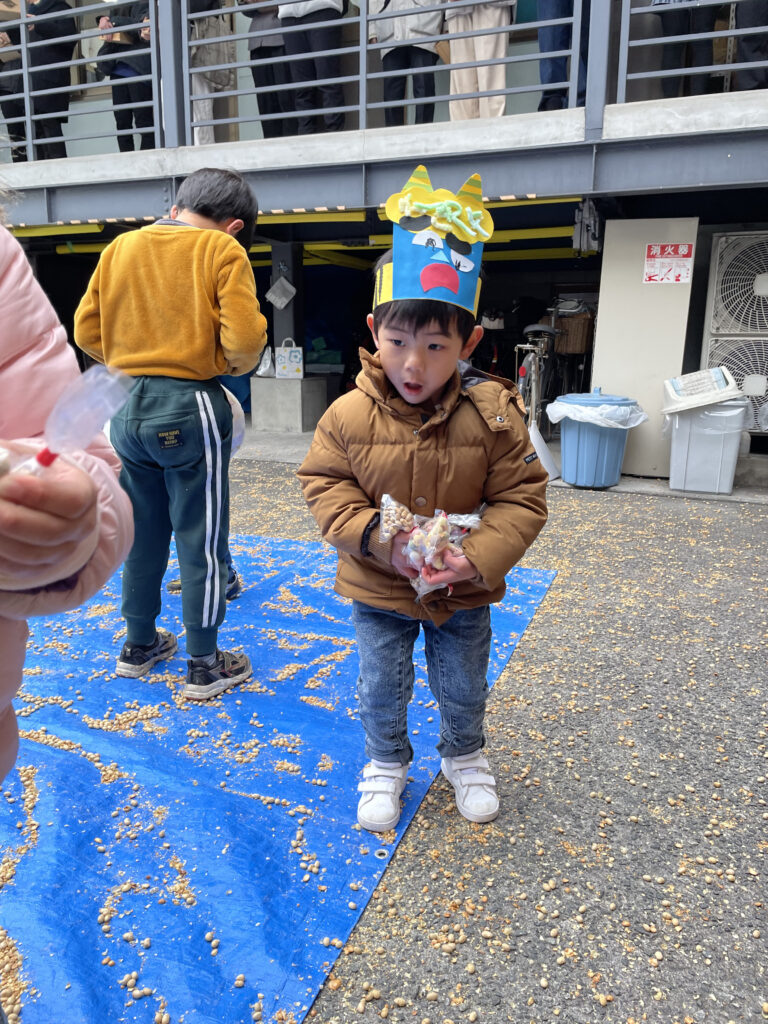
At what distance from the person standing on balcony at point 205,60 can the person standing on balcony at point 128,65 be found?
47 centimetres

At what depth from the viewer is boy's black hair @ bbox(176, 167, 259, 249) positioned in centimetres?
232

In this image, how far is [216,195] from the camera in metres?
2.32

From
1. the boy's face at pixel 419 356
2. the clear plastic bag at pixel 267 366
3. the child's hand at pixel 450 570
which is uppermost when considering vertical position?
the boy's face at pixel 419 356

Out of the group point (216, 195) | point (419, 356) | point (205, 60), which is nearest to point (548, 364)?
point (205, 60)

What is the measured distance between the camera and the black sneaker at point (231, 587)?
3478 mm

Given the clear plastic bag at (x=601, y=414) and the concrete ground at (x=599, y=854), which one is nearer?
the concrete ground at (x=599, y=854)

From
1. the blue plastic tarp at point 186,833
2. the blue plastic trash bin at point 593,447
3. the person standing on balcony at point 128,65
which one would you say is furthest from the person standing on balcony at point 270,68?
the blue plastic tarp at point 186,833

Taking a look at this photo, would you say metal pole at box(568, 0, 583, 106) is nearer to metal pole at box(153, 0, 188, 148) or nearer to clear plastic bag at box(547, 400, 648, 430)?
clear plastic bag at box(547, 400, 648, 430)

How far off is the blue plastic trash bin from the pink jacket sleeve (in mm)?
5451

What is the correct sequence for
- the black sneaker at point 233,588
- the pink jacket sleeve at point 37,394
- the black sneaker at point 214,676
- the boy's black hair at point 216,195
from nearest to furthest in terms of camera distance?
the pink jacket sleeve at point 37,394 < the boy's black hair at point 216,195 < the black sneaker at point 214,676 < the black sneaker at point 233,588

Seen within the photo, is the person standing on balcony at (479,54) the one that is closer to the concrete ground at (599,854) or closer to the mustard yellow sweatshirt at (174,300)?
the mustard yellow sweatshirt at (174,300)

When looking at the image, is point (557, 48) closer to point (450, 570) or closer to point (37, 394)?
point (450, 570)

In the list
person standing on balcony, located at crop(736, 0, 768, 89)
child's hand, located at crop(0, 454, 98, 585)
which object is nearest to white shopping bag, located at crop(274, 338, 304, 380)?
person standing on balcony, located at crop(736, 0, 768, 89)

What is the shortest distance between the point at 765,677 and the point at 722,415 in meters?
3.52
